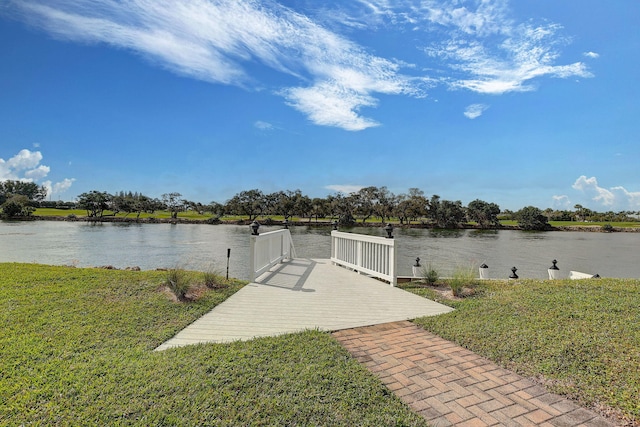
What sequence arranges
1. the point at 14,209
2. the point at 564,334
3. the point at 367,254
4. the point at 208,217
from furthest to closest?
the point at 208,217, the point at 14,209, the point at 367,254, the point at 564,334

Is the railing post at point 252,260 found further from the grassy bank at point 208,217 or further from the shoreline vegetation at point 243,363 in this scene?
the grassy bank at point 208,217

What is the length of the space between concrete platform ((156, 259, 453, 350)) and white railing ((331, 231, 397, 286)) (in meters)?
0.31

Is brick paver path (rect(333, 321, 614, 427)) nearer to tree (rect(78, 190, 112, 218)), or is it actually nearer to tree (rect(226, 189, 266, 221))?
tree (rect(226, 189, 266, 221))

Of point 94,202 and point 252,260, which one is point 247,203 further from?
point 252,260

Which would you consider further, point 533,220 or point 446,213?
point 446,213

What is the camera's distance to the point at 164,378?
2.43 metres

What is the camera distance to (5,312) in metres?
4.02

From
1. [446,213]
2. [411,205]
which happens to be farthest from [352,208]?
[446,213]

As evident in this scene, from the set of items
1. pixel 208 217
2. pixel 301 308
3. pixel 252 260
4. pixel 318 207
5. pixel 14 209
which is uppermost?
pixel 318 207

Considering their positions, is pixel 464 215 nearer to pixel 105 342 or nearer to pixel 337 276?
pixel 337 276

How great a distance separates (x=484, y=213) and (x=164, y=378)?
2561 inches

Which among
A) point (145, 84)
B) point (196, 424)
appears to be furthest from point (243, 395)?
point (145, 84)

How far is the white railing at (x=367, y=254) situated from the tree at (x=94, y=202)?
70704 mm

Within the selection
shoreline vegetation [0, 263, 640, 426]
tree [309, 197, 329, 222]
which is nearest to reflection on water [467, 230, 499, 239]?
tree [309, 197, 329, 222]
